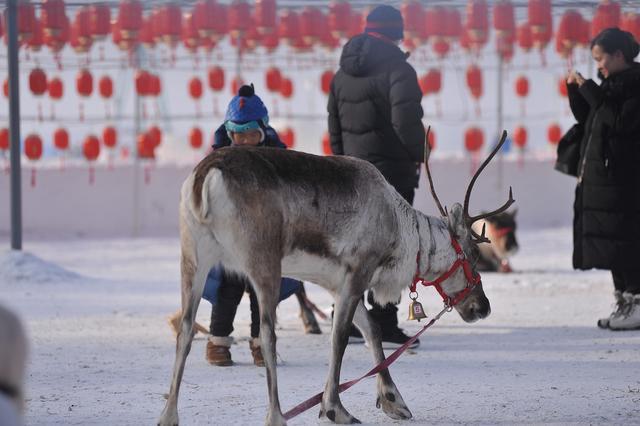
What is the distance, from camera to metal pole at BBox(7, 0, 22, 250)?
27.2 ft

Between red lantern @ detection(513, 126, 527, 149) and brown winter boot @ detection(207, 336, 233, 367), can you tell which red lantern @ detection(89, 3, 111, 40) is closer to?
red lantern @ detection(513, 126, 527, 149)

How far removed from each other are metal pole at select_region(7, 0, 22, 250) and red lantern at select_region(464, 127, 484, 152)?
22.4 feet

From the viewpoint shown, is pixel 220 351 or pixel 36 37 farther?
pixel 36 37

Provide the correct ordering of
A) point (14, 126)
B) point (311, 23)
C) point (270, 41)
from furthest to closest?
point (270, 41) → point (311, 23) → point (14, 126)

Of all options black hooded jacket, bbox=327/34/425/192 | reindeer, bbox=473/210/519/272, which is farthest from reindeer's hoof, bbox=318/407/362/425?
reindeer, bbox=473/210/519/272

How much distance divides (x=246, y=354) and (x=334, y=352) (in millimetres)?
1707

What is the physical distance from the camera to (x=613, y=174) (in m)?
5.91

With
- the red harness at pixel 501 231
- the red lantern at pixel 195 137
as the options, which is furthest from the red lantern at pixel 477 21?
the red lantern at pixel 195 137

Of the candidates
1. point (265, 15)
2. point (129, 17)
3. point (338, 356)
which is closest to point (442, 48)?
point (265, 15)

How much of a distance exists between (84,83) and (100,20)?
1.71m

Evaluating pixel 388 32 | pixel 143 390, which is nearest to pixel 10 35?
pixel 388 32

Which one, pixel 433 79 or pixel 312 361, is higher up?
pixel 433 79

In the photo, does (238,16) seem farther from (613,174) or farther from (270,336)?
(270,336)

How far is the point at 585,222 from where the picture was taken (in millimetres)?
6043
